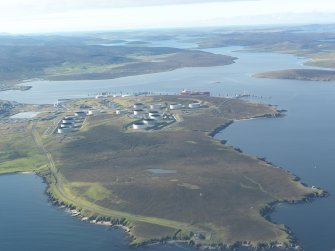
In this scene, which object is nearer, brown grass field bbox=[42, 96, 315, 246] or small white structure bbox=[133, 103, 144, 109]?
brown grass field bbox=[42, 96, 315, 246]

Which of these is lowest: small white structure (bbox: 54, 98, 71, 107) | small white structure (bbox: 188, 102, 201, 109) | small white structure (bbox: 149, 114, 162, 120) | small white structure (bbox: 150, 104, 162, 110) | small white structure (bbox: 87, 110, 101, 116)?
small white structure (bbox: 54, 98, 71, 107)

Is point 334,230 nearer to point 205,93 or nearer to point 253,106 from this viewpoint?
point 253,106

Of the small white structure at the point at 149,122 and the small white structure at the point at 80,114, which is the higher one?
the small white structure at the point at 149,122

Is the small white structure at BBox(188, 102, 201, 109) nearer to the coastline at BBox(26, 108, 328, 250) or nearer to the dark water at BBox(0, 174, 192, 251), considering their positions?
the coastline at BBox(26, 108, 328, 250)

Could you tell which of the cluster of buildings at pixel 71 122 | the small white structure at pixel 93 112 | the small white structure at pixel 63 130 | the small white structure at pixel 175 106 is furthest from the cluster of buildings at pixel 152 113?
the small white structure at pixel 63 130

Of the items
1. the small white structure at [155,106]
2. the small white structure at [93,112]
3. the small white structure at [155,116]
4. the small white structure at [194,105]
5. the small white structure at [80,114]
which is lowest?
the small white structure at [80,114]

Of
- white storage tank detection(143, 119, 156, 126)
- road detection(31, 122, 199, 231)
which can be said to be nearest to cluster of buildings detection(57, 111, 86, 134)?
white storage tank detection(143, 119, 156, 126)

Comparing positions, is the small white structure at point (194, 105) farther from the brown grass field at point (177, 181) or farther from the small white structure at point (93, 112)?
the small white structure at point (93, 112)
